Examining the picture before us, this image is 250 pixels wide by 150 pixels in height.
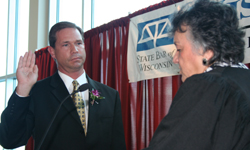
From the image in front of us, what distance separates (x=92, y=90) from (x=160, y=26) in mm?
1059

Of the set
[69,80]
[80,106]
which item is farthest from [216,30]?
[69,80]

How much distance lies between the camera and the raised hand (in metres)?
1.74

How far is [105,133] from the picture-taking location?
6.34 ft

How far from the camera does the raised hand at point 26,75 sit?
1.74 meters

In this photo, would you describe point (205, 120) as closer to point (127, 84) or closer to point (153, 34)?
point (153, 34)

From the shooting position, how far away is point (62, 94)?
1.94 m

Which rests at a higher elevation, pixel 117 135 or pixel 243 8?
pixel 243 8

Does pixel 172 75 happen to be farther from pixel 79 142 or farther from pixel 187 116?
pixel 187 116

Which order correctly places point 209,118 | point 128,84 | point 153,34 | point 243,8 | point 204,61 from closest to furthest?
point 209,118 < point 204,61 < point 243,8 < point 153,34 < point 128,84

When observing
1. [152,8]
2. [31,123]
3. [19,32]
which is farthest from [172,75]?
[19,32]

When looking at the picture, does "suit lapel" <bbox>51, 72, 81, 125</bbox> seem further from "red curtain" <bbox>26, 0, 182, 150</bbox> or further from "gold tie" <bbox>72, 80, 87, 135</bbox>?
"red curtain" <bbox>26, 0, 182, 150</bbox>


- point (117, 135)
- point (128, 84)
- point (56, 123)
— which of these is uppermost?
point (128, 84)

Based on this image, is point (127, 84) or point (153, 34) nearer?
point (153, 34)

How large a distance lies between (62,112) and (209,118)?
50.3 inches
